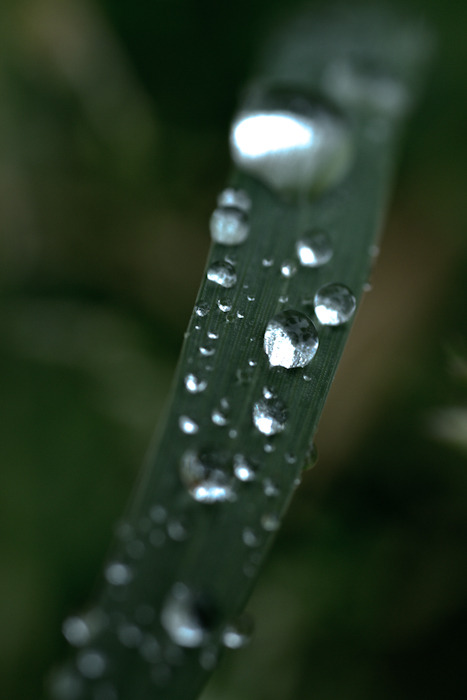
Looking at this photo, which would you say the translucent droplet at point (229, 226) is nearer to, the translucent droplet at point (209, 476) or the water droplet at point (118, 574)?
the translucent droplet at point (209, 476)

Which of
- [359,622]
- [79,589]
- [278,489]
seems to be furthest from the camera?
[79,589]

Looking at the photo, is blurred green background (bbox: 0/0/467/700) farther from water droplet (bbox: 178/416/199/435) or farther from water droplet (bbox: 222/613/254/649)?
water droplet (bbox: 178/416/199/435)

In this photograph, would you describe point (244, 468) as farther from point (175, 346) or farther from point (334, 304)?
point (175, 346)

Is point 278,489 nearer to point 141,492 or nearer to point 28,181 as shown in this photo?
point 141,492

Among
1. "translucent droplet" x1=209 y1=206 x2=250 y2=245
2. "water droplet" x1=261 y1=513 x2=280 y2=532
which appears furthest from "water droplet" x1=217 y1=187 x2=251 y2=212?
"water droplet" x1=261 y1=513 x2=280 y2=532

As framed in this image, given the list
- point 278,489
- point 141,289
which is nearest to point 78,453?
point 141,289

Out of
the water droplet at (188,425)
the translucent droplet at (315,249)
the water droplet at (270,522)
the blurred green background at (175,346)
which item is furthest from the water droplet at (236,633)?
the translucent droplet at (315,249)
